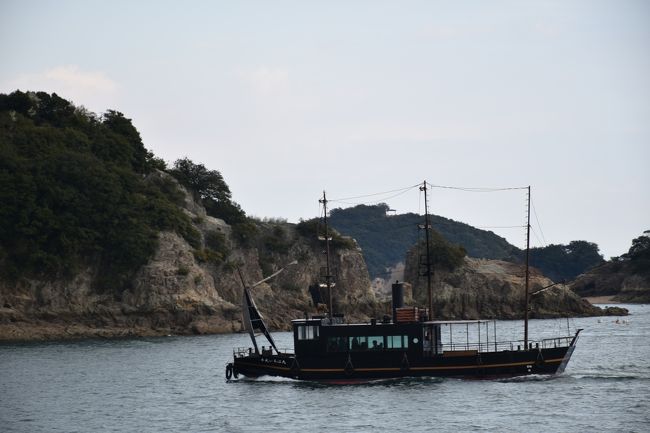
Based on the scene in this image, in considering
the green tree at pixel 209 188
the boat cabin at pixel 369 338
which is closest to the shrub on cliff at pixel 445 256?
the green tree at pixel 209 188

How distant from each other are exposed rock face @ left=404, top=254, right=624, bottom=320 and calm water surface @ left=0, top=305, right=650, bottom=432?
56.1m

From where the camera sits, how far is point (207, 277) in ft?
360

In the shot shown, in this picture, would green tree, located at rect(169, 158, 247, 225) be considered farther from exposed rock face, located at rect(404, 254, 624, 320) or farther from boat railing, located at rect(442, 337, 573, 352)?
boat railing, located at rect(442, 337, 573, 352)

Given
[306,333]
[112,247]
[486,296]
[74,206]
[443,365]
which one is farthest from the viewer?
[486,296]

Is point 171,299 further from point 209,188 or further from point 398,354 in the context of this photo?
point 398,354

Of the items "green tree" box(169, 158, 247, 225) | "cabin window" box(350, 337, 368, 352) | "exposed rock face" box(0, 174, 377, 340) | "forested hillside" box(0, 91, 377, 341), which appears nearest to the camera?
"cabin window" box(350, 337, 368, 352)

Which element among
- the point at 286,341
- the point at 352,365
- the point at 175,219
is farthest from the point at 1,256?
the point at 352,365

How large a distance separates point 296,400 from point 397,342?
7158 millimetres

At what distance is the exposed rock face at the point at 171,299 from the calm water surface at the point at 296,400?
2245cm

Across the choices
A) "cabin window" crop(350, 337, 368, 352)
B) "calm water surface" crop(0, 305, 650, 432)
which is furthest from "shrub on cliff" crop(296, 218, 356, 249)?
"cabin window" crop(350, 337, 368, 352)

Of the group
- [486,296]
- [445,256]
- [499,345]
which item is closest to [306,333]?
[499,345]

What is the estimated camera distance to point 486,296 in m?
134

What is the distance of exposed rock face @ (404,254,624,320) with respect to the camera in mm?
131875

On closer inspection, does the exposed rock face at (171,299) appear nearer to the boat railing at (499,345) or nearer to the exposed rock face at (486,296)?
the exposed rock face at (486,296)
